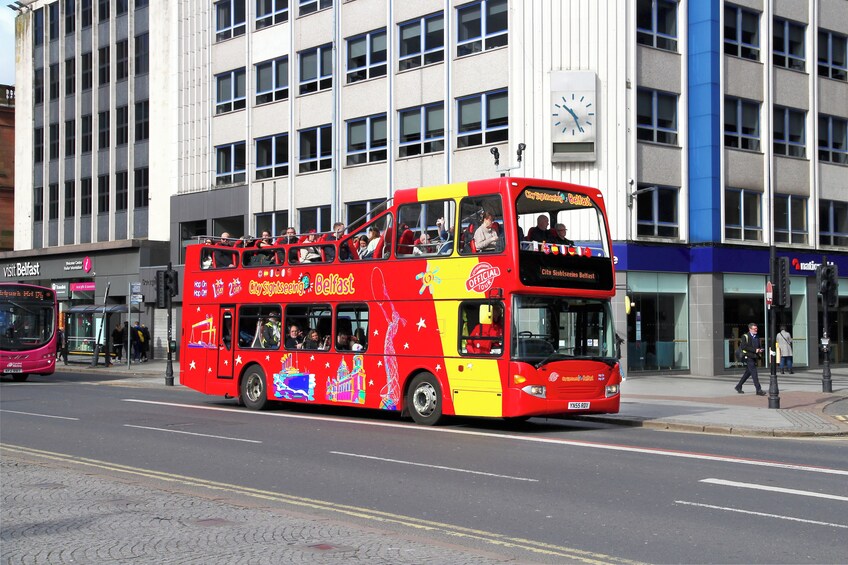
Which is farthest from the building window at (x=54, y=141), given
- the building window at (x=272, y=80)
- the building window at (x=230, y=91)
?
the building window at (x=272, y=80)

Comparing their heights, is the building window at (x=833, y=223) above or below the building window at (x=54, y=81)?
below

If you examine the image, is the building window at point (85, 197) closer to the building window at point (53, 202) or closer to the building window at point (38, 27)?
the building window at point (53, 202)

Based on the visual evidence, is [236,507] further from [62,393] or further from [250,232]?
A: [250,232]

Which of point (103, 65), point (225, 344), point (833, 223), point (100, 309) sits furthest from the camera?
point (103, 65)

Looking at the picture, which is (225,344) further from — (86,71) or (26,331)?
(86,71)

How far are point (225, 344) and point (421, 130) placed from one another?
17.5 metres

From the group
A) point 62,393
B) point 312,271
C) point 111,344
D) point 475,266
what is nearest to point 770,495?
point 475,266

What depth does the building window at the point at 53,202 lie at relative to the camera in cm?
5781

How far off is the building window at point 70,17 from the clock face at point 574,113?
33482 millimetres

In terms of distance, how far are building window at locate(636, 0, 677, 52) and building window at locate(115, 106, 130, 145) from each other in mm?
28069

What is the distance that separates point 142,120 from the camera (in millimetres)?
51188

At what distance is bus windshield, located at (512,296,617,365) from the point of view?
16906mm

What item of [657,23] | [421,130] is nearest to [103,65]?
[421,130]

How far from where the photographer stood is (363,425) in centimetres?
1852
